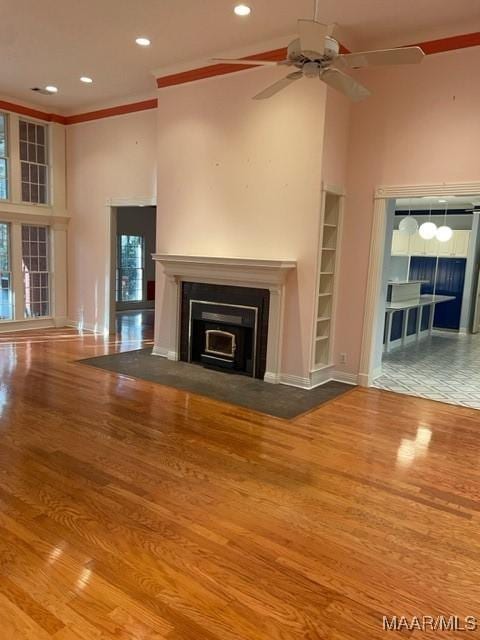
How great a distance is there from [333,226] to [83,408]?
3387 mm

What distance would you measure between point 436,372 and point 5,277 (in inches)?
278

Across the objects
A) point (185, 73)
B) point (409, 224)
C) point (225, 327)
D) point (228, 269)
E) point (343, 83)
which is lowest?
point (225, 327)

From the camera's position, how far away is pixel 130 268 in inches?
469

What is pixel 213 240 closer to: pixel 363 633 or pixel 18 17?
pixel 18 17

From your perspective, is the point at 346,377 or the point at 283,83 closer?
the point at 283,83

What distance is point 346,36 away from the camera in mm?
4867

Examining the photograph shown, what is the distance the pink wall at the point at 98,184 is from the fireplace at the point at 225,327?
231 centimetres

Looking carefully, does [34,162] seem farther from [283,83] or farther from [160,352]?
[283,83]

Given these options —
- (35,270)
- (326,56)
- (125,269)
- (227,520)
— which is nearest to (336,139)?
(326,56)

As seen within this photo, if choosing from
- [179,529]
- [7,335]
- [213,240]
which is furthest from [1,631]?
[7,335]

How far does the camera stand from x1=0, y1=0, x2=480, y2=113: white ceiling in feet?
14.4

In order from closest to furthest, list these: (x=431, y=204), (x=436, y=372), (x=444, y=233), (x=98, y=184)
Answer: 1. (x=436, y=372)
2. (x=98, y=184)
3. (x=444, y=233)
4. (x=431, y=204)

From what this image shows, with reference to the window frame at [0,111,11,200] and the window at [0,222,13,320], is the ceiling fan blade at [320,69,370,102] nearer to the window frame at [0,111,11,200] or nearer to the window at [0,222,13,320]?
the window frame at [0,111,11,200]

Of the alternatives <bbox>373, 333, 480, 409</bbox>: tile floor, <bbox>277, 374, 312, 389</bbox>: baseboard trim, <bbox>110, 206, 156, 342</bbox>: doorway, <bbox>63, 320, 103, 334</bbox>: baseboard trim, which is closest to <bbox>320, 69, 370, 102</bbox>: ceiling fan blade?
<bbox>277, 374, 312, 389</bbox>: baseboard trim
